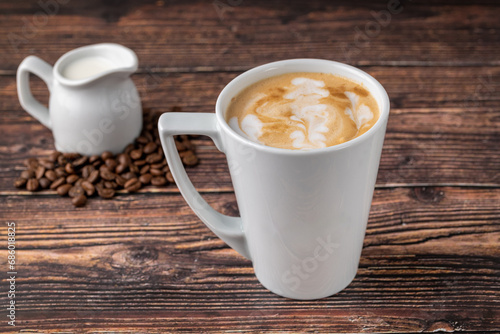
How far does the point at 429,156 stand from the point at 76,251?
2.51ft

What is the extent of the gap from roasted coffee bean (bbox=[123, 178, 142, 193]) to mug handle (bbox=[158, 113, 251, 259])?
311 millimetres

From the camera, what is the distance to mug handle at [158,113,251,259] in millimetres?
854

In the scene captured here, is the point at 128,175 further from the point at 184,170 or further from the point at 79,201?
the point at 184,170

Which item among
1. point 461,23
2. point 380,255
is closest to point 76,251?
point 380,255

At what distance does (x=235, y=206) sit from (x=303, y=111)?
0.36 m

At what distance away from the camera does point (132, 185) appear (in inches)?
49.0

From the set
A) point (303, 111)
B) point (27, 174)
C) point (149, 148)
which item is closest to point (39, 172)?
point (27, 174)

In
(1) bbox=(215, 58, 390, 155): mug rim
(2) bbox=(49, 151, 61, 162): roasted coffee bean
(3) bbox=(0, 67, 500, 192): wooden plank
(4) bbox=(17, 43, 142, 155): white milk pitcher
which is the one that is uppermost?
(1) bbox=(215, 58, 390, 155): mug rim

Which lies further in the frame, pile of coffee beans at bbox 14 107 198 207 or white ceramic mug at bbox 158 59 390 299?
pile of coffee beans at bbox 14 107 198 207

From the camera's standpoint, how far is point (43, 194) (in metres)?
1.25

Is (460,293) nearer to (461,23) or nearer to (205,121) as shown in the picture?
(205,121)

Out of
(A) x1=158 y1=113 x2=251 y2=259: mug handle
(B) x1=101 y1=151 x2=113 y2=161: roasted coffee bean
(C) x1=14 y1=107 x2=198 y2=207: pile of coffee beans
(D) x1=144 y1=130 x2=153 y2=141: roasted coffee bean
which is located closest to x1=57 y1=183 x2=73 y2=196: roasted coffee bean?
(C) x1=14 y1=107 x2=198 y2=207: pile of coffee beans

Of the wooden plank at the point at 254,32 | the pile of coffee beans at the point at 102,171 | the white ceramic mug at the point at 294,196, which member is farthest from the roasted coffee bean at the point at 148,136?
the white ceramic mug at the point at 294,196

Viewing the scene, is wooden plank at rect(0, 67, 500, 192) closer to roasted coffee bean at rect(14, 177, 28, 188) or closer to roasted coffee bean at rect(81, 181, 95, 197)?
roasted coffee bean at rect(14, 177, 28, 188)
